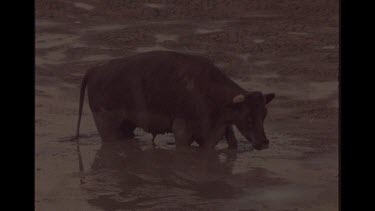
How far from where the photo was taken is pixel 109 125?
11.2 meters

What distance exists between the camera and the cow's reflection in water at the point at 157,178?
359 inches

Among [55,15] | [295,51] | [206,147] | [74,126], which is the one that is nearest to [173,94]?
[206,147]

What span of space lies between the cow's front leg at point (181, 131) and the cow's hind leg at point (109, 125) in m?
0.69

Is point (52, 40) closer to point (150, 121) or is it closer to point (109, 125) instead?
point (109, 125)

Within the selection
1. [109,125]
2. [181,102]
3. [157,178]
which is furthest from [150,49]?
[157,178]

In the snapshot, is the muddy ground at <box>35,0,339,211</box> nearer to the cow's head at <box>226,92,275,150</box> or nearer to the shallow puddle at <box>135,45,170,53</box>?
the shallow puddle at <box>135,45,170,53</box>

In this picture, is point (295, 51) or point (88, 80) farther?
point (295, 51)

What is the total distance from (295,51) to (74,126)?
14.9ft

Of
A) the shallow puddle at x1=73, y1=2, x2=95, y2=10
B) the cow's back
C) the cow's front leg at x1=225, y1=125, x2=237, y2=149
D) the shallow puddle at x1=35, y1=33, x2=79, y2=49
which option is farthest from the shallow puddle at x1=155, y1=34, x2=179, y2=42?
the cow's front leg at x1=225, y1=125, x2=237, y2=149

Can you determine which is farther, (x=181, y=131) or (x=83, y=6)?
(x=83, y=6)

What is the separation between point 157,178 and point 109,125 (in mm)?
1549

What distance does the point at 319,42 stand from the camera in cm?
1573
